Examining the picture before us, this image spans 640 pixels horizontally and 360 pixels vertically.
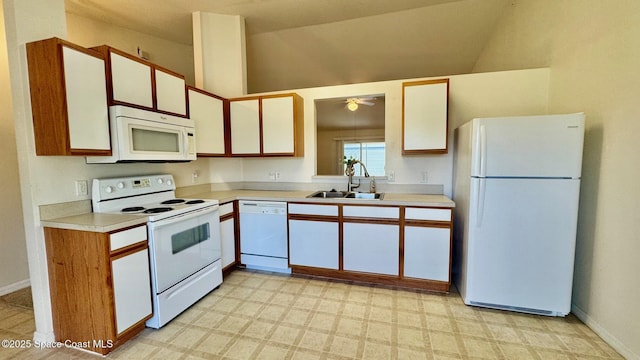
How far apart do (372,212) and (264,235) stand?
1.25 m

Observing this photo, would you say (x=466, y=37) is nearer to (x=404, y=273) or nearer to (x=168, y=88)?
(x=404, y=273)

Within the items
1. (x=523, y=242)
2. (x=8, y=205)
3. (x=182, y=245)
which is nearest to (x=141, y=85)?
(x=182, y=245)

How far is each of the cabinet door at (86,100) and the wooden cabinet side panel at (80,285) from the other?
0.64m

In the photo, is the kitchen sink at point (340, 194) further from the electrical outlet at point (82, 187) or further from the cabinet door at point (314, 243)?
the electrical outlet at point (82, 187)

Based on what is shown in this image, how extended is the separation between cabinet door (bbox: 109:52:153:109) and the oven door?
39.9 inches

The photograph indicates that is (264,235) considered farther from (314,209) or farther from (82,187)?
(82,187)

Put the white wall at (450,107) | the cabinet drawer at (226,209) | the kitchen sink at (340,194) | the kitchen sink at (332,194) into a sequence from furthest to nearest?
the kitchen sink at (332,194)
the kitchen sink at (340,194)
the cabinet drawer at (226,209)
the white wall at (450,107)

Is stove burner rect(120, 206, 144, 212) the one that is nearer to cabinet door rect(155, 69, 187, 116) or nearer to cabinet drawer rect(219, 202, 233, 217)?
→ cabinet drawer rect(219, 202, 233, 217)

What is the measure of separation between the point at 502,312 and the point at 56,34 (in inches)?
161

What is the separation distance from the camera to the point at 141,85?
2.18 metres

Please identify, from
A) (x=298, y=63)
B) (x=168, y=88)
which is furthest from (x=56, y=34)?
(x=298, y=63)

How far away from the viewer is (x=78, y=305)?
176 centimetres

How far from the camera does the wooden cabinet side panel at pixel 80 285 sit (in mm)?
1669

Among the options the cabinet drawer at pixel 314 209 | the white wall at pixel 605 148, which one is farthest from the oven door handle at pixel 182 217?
the white wall at pixel 605 148
